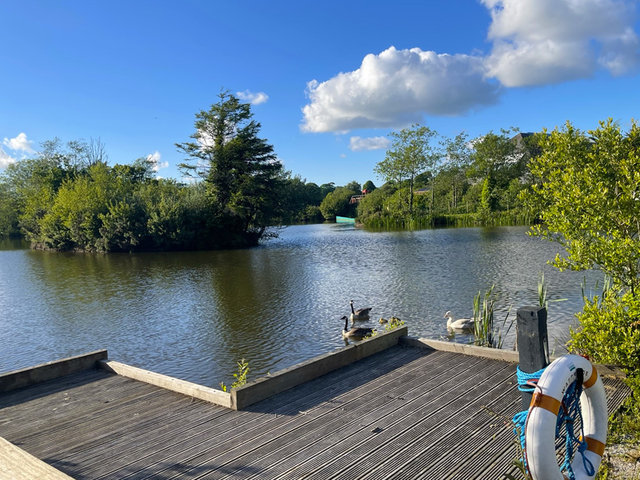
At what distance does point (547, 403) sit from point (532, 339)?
2.36 feet

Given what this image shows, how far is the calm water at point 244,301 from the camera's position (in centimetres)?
1093

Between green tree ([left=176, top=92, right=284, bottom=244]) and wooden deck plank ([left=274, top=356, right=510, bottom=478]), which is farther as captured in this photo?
green tree ([left=176, top=92, right=284, bottom=244])

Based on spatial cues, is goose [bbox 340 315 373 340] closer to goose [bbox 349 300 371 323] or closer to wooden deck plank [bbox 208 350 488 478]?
goose [bbox 349 300 371 323]

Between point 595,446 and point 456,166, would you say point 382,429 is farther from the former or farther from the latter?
point 456,166

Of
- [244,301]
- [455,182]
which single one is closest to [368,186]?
[455,182]

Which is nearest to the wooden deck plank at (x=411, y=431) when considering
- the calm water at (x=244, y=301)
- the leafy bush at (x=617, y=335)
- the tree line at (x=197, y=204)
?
the leafy bush at (x=617, y=335)

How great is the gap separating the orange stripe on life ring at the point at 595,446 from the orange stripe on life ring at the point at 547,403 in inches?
36.1

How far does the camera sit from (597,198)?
19.0ft

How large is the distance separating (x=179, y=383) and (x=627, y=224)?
6.03 meters

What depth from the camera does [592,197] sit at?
18.9 ft

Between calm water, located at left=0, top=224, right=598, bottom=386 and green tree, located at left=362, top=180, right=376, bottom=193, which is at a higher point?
green tree, located at left=362, top=180, right=376, bottom=193

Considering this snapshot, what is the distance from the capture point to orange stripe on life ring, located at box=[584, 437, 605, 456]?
3.19 meters

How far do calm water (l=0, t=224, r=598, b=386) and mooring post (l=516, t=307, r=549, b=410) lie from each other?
6751 millimetres

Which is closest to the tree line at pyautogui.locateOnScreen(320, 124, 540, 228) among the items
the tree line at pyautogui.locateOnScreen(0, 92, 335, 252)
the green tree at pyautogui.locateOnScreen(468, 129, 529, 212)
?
the green tree at pyautogui.locateOnScreen(468, 129, 529, 212)
